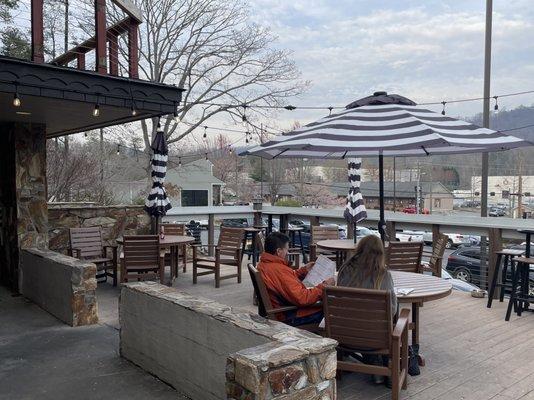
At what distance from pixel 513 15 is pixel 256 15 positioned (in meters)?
7.70

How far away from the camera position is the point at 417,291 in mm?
3162

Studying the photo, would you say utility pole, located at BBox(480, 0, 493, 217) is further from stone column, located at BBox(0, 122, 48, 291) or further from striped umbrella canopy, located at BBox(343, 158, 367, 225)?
stone column, located at BBox(0, 122, 48, 291)

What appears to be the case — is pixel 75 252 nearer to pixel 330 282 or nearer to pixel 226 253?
pixel 226 253

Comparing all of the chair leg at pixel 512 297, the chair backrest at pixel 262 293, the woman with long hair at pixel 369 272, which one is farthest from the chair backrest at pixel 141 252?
the chair leg at pixel 512 297

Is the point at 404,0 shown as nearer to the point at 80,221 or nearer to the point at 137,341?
the point at 80,221

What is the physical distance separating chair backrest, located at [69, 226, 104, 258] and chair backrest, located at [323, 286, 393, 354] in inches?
173

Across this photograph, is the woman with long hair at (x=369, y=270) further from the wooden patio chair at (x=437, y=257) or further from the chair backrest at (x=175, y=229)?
the chair backrest at (x=175, y=229)

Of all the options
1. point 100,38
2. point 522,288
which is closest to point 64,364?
point 100,38

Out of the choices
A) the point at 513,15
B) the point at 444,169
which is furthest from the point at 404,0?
the point at 444,169

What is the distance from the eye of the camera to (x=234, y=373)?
1.97 meters

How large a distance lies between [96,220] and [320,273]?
4.55 metres

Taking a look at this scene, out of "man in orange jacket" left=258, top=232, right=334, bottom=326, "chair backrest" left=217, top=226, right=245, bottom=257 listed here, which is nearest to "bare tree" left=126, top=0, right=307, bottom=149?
"chair backrest" left=217, top=226, right=245, bottom=257

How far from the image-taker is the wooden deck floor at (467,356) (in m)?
2.90

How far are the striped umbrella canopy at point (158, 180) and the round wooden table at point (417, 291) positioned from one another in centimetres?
347
